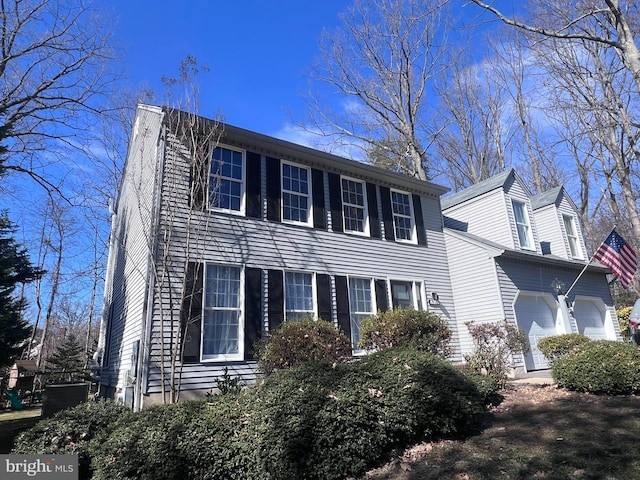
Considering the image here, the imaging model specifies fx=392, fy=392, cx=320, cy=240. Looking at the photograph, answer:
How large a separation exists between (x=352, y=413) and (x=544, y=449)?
2.21 metres

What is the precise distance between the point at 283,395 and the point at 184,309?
12.3 ft

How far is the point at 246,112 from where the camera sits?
35.4 ft

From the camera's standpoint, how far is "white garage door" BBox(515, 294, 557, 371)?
1215 centimetres

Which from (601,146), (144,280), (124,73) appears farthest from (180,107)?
(601,146)

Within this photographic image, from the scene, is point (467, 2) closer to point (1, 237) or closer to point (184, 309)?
point (184, 309)

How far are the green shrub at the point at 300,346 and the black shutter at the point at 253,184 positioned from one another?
2.91 meters

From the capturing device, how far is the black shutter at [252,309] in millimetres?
8331

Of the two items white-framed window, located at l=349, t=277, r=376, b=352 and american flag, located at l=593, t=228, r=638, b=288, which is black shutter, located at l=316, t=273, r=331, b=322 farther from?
american flag, located at l=593, t=228, r=638, b=288

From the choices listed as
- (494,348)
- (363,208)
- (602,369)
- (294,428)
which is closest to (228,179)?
(363,208)

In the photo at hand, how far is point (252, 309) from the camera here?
860 cm

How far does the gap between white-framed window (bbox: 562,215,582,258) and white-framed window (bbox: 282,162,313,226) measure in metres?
11.7

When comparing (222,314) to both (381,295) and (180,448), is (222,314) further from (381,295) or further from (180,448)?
(381,295)

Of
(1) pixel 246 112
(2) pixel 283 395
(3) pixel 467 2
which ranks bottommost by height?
(2) pixel 283 395

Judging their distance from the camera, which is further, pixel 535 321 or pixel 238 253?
pixel 535 321
